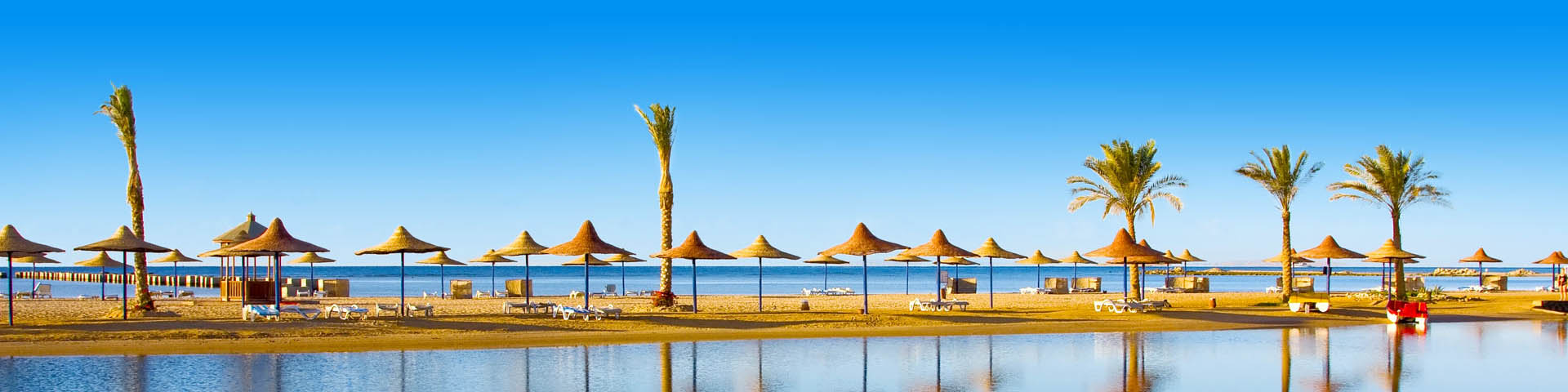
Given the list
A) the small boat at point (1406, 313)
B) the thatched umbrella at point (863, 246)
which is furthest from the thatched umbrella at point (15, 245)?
the small boat at point (1406, 313)

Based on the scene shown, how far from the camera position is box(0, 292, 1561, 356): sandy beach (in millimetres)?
23594

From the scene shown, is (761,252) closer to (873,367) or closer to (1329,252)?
(873,367)

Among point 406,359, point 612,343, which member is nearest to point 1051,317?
point 612,343

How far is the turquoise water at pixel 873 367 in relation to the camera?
17.2 m

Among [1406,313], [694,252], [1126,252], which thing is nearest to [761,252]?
[694,252]

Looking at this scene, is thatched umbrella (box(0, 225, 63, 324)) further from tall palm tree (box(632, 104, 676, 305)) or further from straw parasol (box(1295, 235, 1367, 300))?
straw parasol (box(1295, 235, 1367, 300))

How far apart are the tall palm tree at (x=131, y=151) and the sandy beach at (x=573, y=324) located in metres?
0.84

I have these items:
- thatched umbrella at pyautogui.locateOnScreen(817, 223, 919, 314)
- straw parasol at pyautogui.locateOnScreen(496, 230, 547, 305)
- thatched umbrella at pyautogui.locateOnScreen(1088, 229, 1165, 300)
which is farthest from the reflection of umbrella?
thatched umbrella at pyautogui.locateOnScreen(1088, 229, 1165, 300)

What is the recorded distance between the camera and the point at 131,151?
30.8 m

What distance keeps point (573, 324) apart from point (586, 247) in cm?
283

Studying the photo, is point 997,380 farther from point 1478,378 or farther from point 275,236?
point 275,236

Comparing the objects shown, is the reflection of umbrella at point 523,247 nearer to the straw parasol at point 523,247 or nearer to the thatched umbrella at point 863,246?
the straw parasol at point 523,247

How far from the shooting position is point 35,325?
25.2 meters

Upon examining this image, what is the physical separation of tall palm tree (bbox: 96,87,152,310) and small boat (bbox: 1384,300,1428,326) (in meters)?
30.7
